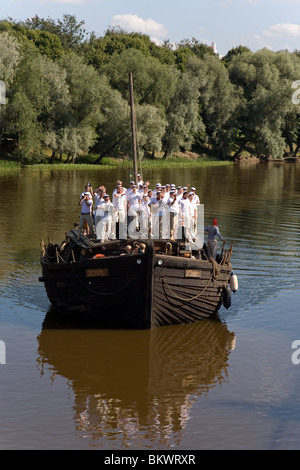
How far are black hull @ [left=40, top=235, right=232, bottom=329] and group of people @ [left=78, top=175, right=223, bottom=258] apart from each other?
2280mm

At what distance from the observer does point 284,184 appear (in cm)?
6238

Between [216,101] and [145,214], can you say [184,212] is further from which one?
[216,101]

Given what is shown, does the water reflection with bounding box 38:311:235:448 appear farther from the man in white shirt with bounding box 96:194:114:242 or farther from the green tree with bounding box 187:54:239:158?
the green tree with bounding box 187:54:239:158

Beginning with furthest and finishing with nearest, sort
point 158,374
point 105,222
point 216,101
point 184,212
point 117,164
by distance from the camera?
1. point 216,101
2. point 117,164
3. point 184,212
4. point 105,222
5. point 158,374

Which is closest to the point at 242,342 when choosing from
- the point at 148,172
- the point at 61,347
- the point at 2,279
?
the point at 61,347

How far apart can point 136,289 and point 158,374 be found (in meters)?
3.00

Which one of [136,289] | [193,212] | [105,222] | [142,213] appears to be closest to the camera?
[136,289]

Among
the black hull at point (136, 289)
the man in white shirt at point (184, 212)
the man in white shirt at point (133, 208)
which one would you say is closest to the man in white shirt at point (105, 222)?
the man in white shirt at point (133, 208)

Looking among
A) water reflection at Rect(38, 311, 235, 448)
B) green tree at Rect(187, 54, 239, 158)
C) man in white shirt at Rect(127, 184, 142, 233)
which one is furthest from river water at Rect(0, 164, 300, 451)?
green tree at Rect(187, 54, 239, 158)

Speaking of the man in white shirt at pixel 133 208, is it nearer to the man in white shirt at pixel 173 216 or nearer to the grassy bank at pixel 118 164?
the man in white shirt at pixel 173 216

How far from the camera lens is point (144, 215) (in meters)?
22.0

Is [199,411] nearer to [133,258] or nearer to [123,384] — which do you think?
[123,384]

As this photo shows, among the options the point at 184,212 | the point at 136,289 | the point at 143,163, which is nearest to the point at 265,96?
the point at 143,163

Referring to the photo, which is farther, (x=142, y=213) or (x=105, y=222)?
(x=142, y=213)
